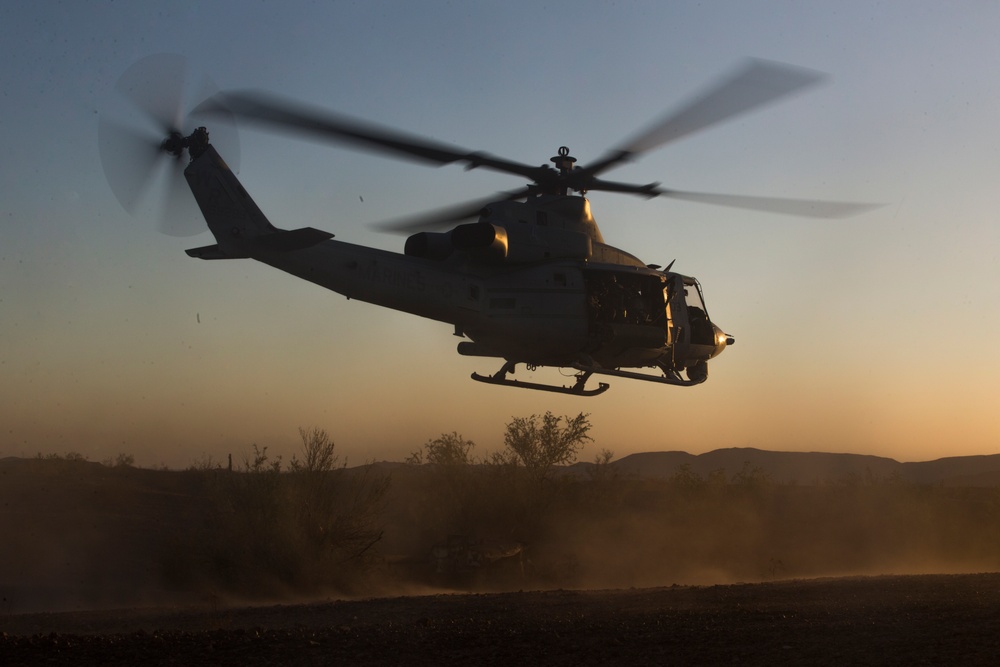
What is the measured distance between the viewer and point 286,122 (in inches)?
442

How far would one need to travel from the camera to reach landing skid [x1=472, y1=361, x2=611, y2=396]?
16.0 meters

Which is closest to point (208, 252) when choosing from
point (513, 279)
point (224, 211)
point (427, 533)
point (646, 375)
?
point (224, 211)

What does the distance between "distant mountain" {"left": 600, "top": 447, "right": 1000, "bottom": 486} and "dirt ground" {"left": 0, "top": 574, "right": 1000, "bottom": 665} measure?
86.1m

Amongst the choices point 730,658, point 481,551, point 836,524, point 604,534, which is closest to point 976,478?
point 836,524

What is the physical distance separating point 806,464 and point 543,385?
366 ft

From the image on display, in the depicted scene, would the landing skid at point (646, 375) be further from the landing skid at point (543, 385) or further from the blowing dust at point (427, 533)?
the blowing dust at point (427, 533)

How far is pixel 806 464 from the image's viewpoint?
118312 mm

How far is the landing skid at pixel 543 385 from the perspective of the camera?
16.0 m

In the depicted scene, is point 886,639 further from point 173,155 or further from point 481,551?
point 481,551

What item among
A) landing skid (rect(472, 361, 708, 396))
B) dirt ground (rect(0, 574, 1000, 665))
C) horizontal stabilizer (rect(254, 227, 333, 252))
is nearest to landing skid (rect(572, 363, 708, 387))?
landing skid (rect(472, 361, 708, 396))

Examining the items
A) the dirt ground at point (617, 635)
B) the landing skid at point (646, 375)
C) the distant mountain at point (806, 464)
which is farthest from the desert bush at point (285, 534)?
the distant mountain at point (806, 464)

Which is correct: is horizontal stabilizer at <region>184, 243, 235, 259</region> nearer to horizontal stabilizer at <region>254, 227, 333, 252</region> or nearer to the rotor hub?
horizontal stabilizer at <region>254, 227, 333, 252</region>

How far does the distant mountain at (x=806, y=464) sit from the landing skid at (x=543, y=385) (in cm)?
8626

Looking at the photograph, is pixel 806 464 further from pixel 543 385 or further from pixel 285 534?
pixel 543 385
